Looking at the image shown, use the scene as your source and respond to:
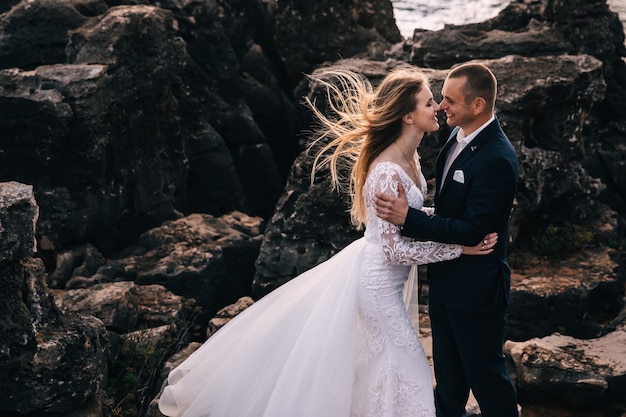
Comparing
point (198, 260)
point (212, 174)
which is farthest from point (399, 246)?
point (212, 174)

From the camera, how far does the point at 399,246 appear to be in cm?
549

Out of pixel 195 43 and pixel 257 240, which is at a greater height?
pixel 195 43

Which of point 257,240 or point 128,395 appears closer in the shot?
point 128,395

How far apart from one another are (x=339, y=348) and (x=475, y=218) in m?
1.32

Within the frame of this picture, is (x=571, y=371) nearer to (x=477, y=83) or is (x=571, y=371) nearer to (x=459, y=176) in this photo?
(x=459, y=176)

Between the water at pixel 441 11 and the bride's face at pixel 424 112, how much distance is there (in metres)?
17.3

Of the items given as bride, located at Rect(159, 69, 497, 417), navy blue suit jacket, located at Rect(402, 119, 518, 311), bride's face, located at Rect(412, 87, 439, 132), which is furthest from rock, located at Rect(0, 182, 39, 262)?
bride's face, located at Rect(412, 87, 439, 132)

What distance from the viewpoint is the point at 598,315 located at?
9.48 meters

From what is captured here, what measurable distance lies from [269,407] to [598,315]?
526 cm

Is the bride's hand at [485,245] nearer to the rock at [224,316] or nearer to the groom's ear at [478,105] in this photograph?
the groom's ear at [478,105]

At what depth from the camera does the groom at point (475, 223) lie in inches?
208

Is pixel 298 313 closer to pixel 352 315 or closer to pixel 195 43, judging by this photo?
pixel 352 315

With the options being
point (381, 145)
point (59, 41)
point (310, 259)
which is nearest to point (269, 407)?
point (381, 145)

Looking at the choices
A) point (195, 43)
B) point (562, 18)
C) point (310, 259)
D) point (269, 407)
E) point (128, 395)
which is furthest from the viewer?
point (195, 43)
